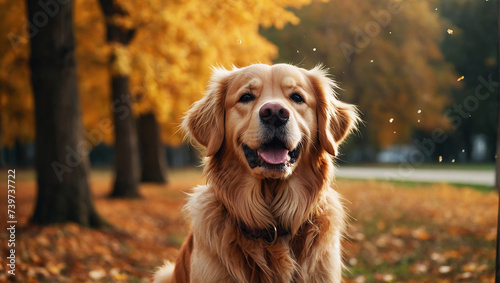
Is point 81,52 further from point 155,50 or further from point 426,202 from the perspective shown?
point 426,202

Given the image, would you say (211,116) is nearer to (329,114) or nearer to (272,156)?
(272,156)

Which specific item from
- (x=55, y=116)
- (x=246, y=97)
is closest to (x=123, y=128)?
(x=55, y=116)

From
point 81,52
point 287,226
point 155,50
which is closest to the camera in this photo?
point 287,226

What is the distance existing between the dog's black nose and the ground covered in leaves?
1072 mm

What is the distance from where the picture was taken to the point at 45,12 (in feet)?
21.9

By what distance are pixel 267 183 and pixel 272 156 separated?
1.20ft

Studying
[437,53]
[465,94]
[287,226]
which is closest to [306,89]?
[287,226]

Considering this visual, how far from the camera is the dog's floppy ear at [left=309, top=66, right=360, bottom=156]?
3.55 m

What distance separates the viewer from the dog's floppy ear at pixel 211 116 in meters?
3.61

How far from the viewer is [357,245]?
772 cm

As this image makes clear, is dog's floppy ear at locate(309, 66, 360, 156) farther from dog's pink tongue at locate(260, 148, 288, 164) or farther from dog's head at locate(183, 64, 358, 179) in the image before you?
dog's pink tongue at locate(260, 148, 288, 164)

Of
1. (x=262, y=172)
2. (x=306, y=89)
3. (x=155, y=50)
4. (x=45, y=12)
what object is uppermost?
(x=155, y=50)

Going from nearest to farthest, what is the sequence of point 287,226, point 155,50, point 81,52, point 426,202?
point 287,226 < point 155,50 < point 426,202 < point 81,52

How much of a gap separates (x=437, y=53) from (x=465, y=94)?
12.0 ft
